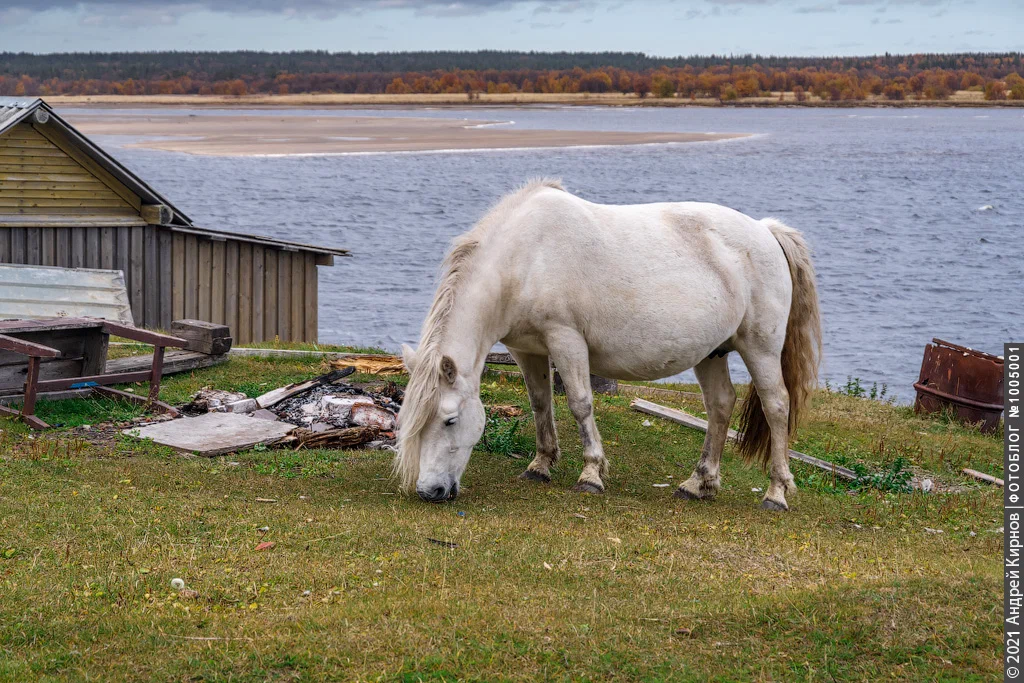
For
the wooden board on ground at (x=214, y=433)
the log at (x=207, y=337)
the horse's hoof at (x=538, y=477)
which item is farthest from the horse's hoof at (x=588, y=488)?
the log at (x=207, y=337)

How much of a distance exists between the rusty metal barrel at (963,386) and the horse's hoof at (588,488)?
8139 millimetres

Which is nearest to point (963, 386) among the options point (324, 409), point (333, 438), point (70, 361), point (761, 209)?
point (324, 409)

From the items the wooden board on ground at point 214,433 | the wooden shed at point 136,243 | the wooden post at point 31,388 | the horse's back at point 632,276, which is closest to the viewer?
the horse's back at point 632,276

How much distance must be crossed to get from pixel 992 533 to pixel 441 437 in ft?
15.2

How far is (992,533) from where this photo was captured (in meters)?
8.52

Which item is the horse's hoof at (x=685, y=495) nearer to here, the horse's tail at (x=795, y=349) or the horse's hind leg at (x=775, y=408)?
the horse's hind leg at (x=775, y=408)

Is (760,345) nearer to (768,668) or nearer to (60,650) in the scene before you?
(768,668)

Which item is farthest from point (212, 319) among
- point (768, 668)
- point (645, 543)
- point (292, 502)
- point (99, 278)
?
point (768, 668)

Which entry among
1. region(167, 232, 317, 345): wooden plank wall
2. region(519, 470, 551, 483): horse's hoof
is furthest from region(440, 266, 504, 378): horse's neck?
region(167, 232, 317, 345): wooden plank wall

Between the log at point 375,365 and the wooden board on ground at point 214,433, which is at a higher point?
the log at point 375,365

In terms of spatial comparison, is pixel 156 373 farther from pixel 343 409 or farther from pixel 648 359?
pixel 648 359

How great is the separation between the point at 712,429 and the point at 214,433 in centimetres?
481

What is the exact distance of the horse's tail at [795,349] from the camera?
930cm

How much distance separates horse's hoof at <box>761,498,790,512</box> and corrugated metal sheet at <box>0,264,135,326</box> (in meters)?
9.68
